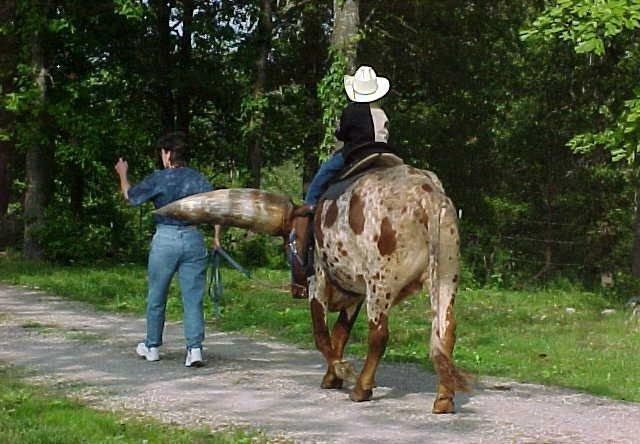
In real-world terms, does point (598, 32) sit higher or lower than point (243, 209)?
higher

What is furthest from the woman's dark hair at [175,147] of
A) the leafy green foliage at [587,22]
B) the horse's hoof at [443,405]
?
the leafy green foliage at [587,22]

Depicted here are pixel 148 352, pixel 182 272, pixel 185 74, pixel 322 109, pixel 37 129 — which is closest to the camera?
pixel 182 272

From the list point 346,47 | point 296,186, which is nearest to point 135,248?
point 346,47

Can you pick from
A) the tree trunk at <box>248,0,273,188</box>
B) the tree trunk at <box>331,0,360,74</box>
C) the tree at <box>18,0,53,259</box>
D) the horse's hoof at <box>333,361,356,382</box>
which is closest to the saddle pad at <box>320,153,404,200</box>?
the horse's hoof at <box>333,361,356,382</box>

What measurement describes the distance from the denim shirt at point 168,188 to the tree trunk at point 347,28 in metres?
11.1

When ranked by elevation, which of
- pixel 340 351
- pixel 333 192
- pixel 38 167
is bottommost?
pixel 340 351

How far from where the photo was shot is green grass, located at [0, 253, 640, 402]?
10.5 meters

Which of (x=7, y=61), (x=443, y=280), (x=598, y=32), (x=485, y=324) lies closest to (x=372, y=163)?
(x=443, y=280)

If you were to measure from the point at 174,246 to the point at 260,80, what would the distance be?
1591cm

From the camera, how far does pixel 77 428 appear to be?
275 inches

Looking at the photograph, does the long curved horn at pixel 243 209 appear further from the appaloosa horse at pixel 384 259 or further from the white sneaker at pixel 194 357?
the white sneaker at pixel 194 357

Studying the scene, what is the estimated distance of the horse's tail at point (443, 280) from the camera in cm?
786

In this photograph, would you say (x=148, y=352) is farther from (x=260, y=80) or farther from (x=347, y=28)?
(x=260, y=80)

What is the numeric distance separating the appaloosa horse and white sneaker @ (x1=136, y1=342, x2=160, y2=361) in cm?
194
